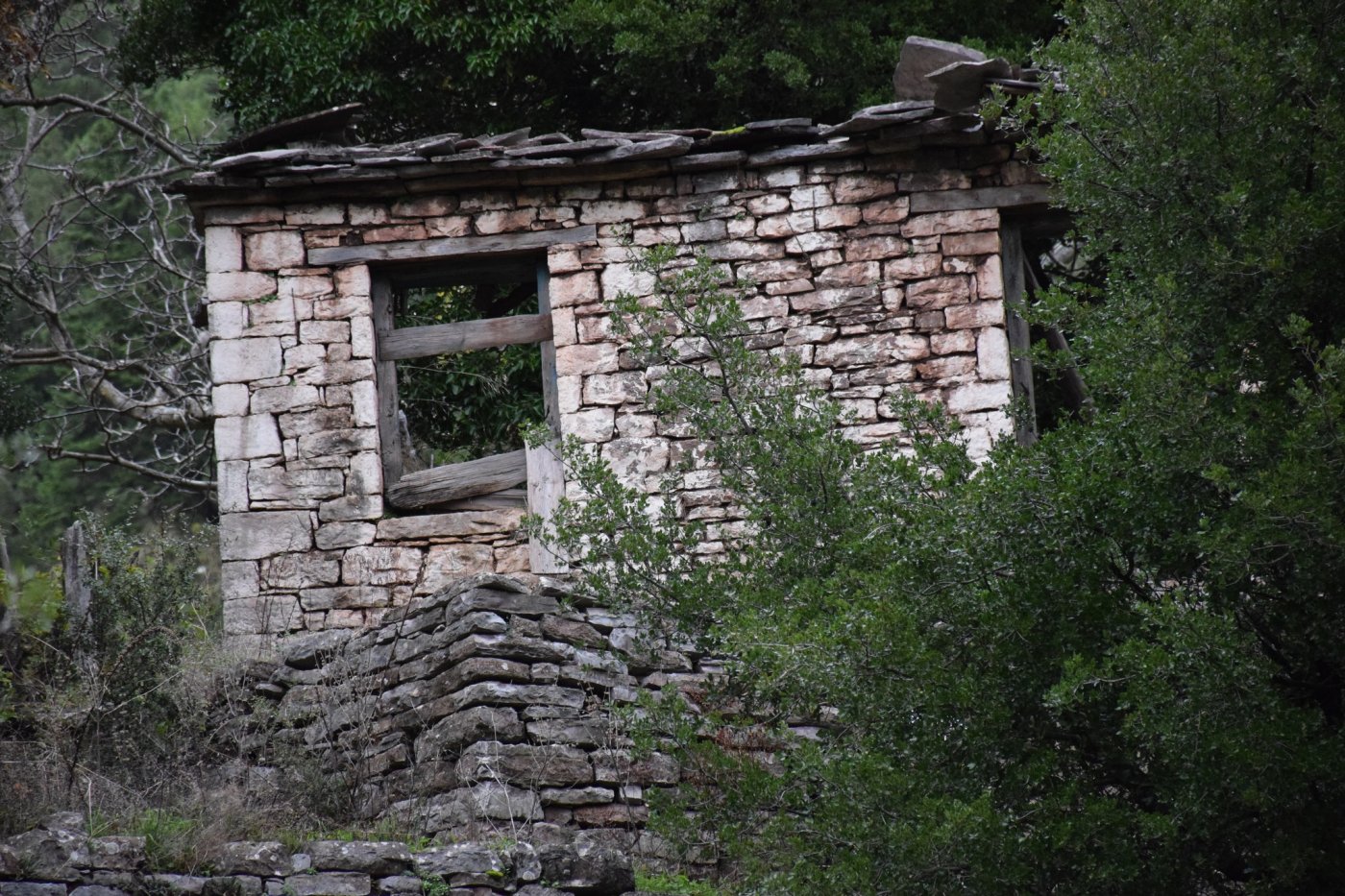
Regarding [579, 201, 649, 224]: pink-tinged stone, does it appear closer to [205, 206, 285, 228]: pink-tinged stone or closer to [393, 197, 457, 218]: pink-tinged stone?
[393, 197, 457, 218]: pink-tinged stone

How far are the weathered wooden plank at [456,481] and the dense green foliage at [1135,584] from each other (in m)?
3.34

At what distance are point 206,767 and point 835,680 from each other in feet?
10.8

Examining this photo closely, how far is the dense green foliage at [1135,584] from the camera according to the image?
13.9 feet

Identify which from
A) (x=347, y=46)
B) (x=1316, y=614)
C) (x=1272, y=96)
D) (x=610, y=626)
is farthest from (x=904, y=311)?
(x=347, y=46)

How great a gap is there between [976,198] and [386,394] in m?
3.58

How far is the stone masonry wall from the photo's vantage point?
8.34m

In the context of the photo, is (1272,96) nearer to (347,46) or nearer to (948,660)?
(948,660)

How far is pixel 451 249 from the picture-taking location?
8742 mm

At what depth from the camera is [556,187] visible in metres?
8.81

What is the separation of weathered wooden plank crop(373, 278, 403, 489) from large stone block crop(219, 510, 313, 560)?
1.77ft

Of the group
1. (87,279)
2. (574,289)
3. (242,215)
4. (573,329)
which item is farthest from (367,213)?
(87,279)

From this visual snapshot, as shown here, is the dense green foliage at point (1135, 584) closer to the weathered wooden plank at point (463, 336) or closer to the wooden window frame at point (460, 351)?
the wooden window frame at point (460, 351)

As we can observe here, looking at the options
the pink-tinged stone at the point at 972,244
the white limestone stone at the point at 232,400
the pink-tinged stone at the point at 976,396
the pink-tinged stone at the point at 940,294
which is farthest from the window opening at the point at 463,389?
the pink-tinged stone at the point at 972,244

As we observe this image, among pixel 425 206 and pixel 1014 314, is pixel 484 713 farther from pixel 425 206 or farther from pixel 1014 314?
pixel 1014 314
